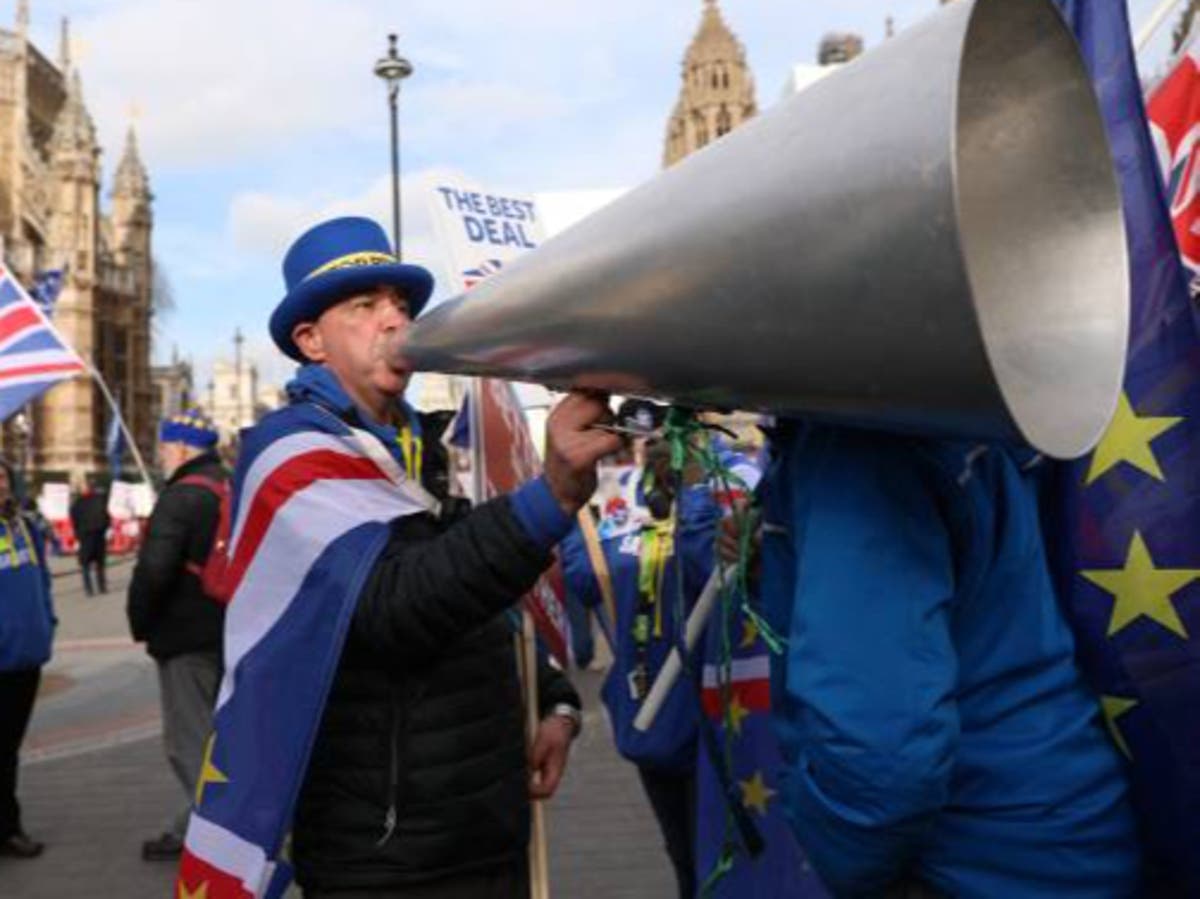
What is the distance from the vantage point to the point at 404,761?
2.36m

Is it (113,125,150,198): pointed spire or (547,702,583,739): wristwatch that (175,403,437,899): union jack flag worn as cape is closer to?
(547,702,583,739): wristwatch

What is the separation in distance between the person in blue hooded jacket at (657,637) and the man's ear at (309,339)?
1.12 metres

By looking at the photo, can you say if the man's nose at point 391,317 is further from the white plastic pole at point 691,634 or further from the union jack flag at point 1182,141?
the union jack flag at point 1182,141

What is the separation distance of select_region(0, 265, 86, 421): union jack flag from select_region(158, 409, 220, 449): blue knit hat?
6.26ft

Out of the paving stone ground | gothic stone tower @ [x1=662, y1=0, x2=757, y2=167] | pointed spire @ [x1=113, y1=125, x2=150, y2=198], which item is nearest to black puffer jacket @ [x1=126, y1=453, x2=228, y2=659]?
the paving stone ground

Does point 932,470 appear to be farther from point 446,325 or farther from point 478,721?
point 478,721

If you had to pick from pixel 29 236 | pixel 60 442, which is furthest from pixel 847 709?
pixel 29 236

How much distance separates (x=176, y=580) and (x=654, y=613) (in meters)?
2.69

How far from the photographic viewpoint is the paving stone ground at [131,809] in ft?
18.0

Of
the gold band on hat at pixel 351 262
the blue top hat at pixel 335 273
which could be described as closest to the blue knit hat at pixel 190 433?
the blue top hat at pixel 335 273

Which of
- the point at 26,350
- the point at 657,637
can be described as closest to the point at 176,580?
the point at 657,637

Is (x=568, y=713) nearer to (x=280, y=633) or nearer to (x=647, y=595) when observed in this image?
(x=280, y=633)

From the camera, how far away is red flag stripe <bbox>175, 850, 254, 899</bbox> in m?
2.31

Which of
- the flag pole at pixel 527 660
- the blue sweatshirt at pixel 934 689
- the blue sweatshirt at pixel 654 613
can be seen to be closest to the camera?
the blue sweatshirt at pixel 934 689
